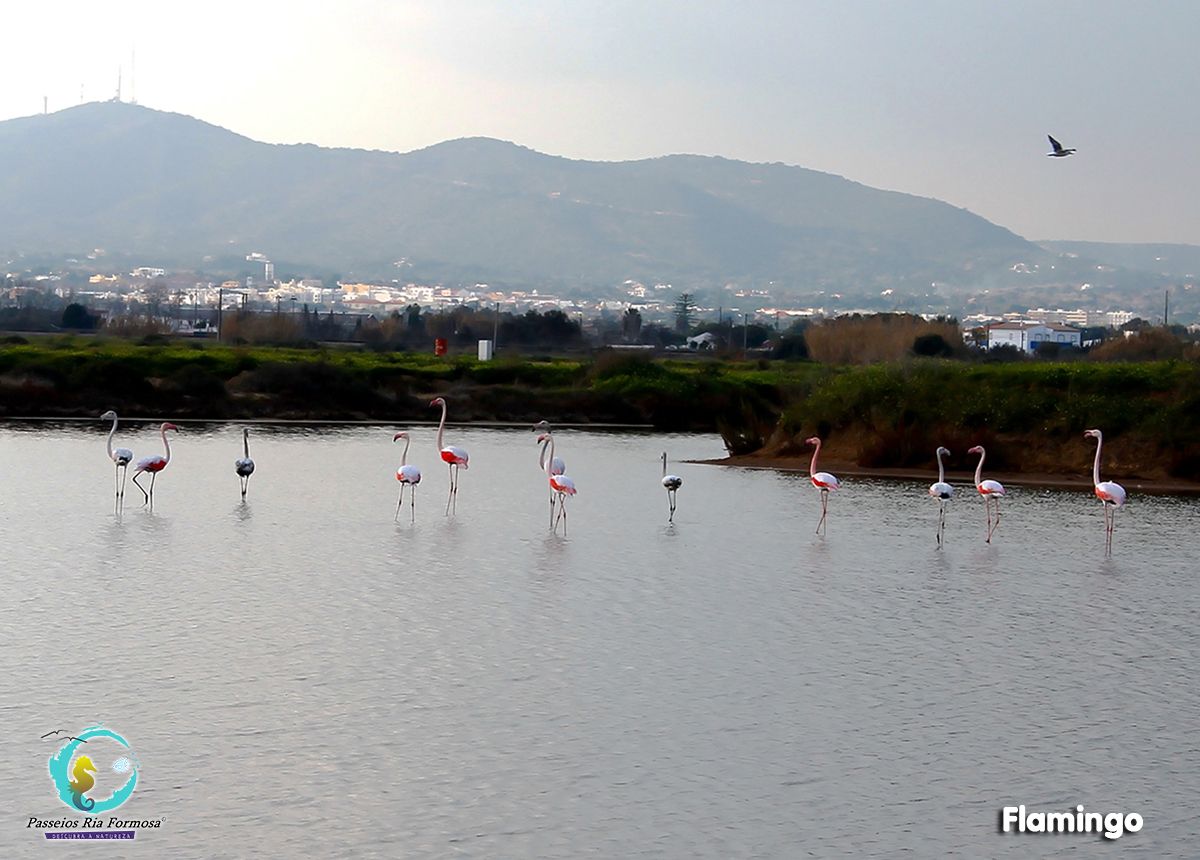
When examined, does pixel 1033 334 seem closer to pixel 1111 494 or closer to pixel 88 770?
pixel 1111 494

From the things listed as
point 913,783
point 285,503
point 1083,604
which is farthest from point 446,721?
point 285,503

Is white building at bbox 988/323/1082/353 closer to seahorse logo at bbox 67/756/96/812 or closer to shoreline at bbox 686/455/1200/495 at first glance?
shoreline at bbox 686/455/1200/495

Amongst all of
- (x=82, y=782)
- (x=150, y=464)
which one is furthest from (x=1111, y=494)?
(x=82, y=782)

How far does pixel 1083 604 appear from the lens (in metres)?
17.5

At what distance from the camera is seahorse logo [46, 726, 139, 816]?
31.6ft

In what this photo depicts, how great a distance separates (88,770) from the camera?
1005cm

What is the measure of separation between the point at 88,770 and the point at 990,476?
983 inches

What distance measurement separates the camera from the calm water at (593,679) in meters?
9.59

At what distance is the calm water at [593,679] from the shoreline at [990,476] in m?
6.85

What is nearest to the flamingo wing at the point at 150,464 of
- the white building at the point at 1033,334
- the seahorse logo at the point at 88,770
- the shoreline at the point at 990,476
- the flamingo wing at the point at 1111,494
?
the flamingo wing at the point at 1111,494

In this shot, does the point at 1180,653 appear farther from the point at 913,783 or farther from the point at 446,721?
the point at 446,721

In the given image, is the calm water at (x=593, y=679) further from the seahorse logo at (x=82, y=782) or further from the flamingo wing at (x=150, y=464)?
the flamingo wing at (x=150, y=464)

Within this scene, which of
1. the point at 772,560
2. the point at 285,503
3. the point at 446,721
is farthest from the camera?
the point at 285,503

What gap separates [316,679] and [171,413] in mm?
33917
